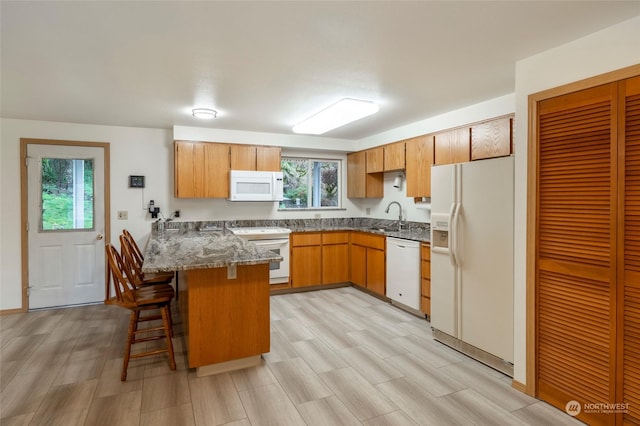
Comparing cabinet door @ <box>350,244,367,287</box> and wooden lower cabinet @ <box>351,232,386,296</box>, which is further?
cabinet door @ <box>350,244,367,287</box>

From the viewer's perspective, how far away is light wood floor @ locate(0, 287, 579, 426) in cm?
209

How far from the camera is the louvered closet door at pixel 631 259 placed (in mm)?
1832

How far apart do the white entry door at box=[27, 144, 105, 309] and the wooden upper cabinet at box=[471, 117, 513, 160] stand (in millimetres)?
4461

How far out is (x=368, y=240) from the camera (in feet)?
15.6

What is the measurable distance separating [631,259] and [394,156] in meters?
2.98

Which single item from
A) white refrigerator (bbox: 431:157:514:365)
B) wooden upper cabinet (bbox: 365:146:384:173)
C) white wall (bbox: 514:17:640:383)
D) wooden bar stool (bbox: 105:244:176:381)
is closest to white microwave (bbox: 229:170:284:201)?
wooden upper cabinet (bbox: 365:146:384:173)

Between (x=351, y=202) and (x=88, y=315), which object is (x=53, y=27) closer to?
(x=88, y=315)

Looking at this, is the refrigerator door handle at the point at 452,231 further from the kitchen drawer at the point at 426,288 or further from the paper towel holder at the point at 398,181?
the paper towel holder at the point at 398,181

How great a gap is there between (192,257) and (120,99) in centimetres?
184

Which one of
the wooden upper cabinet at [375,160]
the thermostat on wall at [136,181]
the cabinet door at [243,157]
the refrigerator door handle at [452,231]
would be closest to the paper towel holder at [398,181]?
the wooden upper cabinet at [375,160]

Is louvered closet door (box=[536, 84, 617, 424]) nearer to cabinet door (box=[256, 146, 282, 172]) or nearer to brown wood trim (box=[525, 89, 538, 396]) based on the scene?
brown wood trim (box=[525, 89, 538, 396])

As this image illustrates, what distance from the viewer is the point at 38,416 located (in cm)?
210

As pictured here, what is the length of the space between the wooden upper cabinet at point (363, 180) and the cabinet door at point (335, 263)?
889 mm

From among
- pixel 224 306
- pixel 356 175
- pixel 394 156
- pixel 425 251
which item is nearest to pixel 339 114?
pixel 394 156
